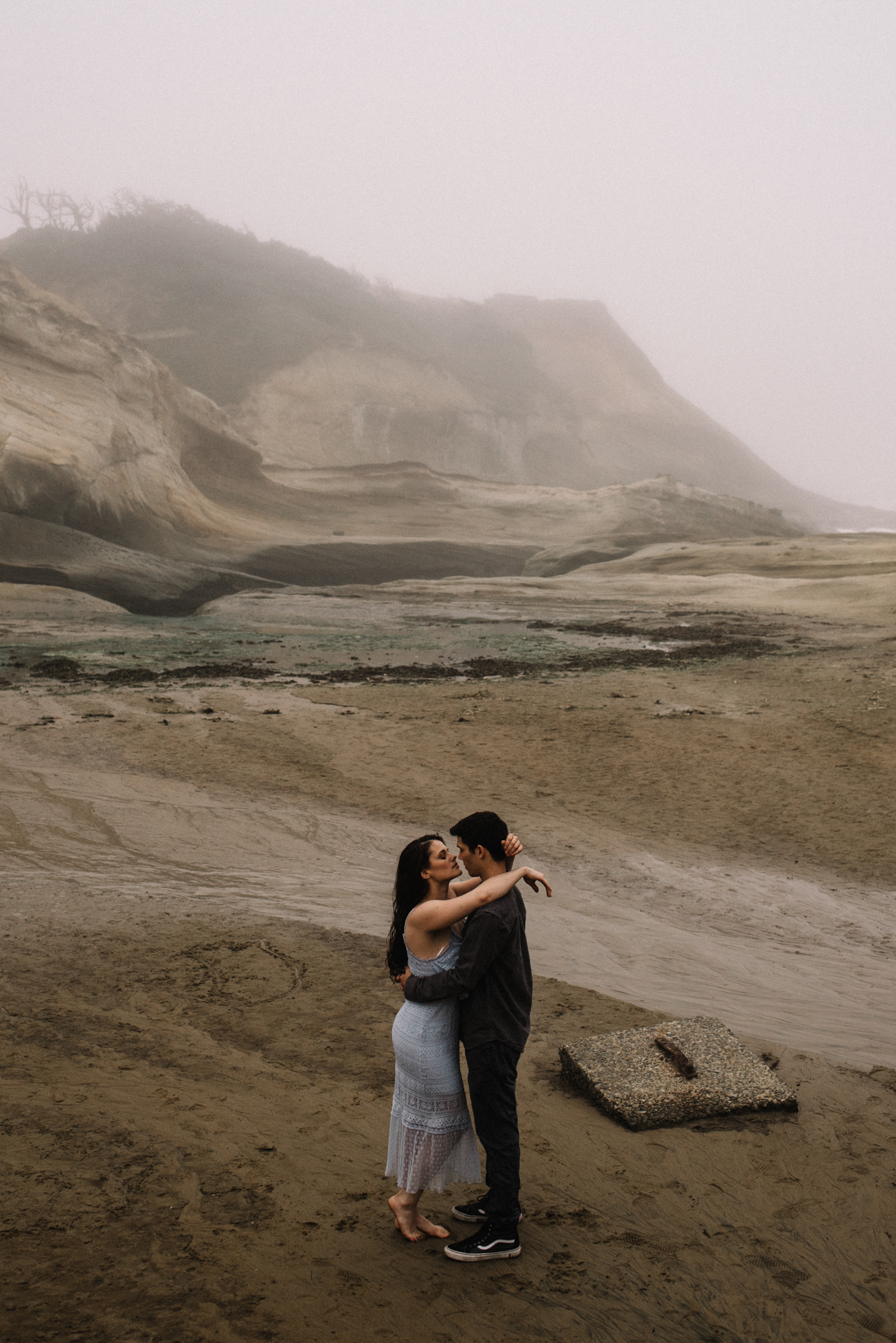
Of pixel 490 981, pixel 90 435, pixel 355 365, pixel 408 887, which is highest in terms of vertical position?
pixel 355 365

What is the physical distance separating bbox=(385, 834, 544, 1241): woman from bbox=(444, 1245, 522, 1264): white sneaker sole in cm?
12

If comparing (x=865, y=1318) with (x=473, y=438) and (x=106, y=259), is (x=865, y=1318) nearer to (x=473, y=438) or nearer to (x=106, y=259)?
(x=473, y=438)

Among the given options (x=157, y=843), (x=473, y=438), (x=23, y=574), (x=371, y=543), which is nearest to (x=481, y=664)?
(x=157, y=843)

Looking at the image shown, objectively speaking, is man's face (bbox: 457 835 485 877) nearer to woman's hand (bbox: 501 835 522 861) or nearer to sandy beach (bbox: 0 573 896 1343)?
woman's hand (bbox: 501 835 522 861)

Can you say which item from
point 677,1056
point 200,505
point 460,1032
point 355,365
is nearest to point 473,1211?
point 460,1032

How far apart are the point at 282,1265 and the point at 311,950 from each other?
2417 millimetres

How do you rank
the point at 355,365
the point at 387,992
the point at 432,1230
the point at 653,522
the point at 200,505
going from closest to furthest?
the point at 432,1230 < the point at 387,992 < the point at 200,505 < the point at 653,522 < the point at 355,365

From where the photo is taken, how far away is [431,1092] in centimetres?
250

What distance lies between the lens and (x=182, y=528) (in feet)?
97.3

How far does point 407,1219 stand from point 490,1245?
24 cm

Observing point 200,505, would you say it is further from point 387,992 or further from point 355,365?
point 387,992

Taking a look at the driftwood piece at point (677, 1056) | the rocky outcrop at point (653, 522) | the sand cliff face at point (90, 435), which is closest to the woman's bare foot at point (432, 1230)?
the driftwood piece at point (677, 1056)

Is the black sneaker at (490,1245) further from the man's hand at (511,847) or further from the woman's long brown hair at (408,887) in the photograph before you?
the man's hand at (511,847)

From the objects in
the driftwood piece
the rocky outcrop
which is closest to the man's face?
the driftwood piece
